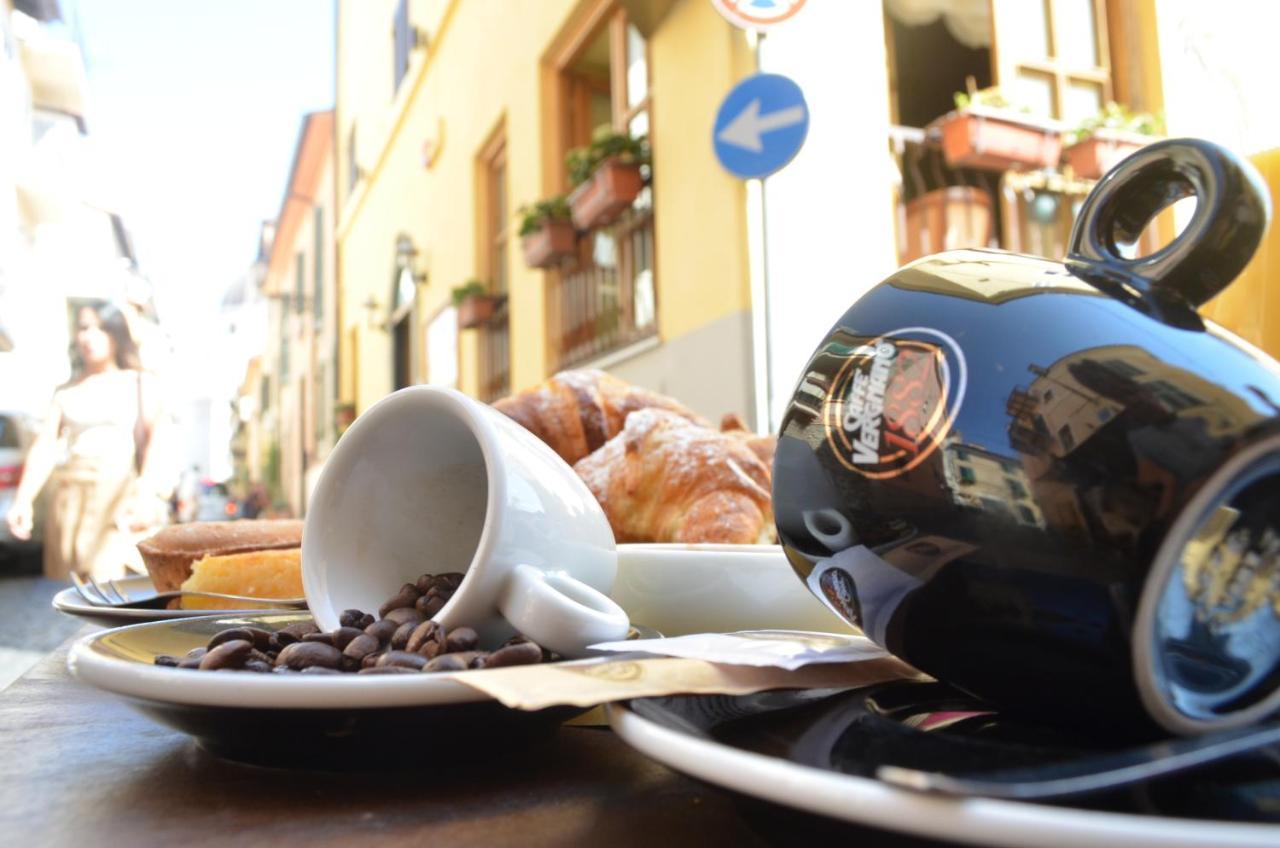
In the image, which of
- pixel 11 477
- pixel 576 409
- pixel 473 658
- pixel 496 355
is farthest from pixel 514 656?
pixel 11 477

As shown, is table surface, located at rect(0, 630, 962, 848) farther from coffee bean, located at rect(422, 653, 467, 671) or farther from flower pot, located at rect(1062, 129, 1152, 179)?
flower pot, located at rect(1062, 129, 1152, 179)

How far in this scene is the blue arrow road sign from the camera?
2752mm

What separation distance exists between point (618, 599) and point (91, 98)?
16741 millimetres

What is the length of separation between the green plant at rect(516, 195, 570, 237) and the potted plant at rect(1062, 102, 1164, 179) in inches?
93.7

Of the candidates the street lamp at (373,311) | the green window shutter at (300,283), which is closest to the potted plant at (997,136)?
the street lamp at (373,311)

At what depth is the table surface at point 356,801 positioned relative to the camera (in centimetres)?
36

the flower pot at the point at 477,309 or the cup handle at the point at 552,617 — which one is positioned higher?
the flower pot at the point at 477,309

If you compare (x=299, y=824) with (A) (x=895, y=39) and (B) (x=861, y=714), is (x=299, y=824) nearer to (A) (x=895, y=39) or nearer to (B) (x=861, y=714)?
(B) (x=861, y=714)

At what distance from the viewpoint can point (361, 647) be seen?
1.52 ft

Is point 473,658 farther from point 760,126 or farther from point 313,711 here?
point 760,126

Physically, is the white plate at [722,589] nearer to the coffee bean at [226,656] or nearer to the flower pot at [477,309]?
the coffee bean at [226,656]

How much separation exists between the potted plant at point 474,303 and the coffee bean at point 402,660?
6034mm

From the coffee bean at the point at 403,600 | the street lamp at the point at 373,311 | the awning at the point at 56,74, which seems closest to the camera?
the coffee bean at the point at 403,600

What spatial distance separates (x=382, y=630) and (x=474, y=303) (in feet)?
19.7
